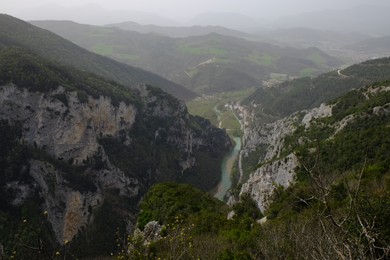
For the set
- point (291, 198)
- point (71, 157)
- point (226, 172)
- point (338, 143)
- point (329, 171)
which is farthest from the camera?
point (226, 172)

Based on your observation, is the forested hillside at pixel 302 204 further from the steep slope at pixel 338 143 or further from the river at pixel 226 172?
the river at pixel 226 172

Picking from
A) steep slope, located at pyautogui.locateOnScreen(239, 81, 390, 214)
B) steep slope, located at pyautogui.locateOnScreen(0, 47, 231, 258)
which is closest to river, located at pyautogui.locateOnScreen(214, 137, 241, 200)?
steep slope, located at pyautogui.locateOnScreen(0, 47, 231, 258)

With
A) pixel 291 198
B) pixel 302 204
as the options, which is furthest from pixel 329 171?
pixel 302 204

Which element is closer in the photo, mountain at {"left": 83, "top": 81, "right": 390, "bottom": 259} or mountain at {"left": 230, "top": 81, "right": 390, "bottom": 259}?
mountain at {"left": 83, "top": 81, "right": 390, "bottom": 259}

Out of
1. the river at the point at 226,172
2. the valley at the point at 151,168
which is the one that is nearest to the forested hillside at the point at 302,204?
the valley at the point at 151,168

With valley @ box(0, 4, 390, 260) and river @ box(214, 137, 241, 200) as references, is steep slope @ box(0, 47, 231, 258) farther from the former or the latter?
river @ box(214, 137, 241, 200)

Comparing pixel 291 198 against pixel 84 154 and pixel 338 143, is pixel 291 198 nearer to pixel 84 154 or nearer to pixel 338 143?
pixel 338 143
